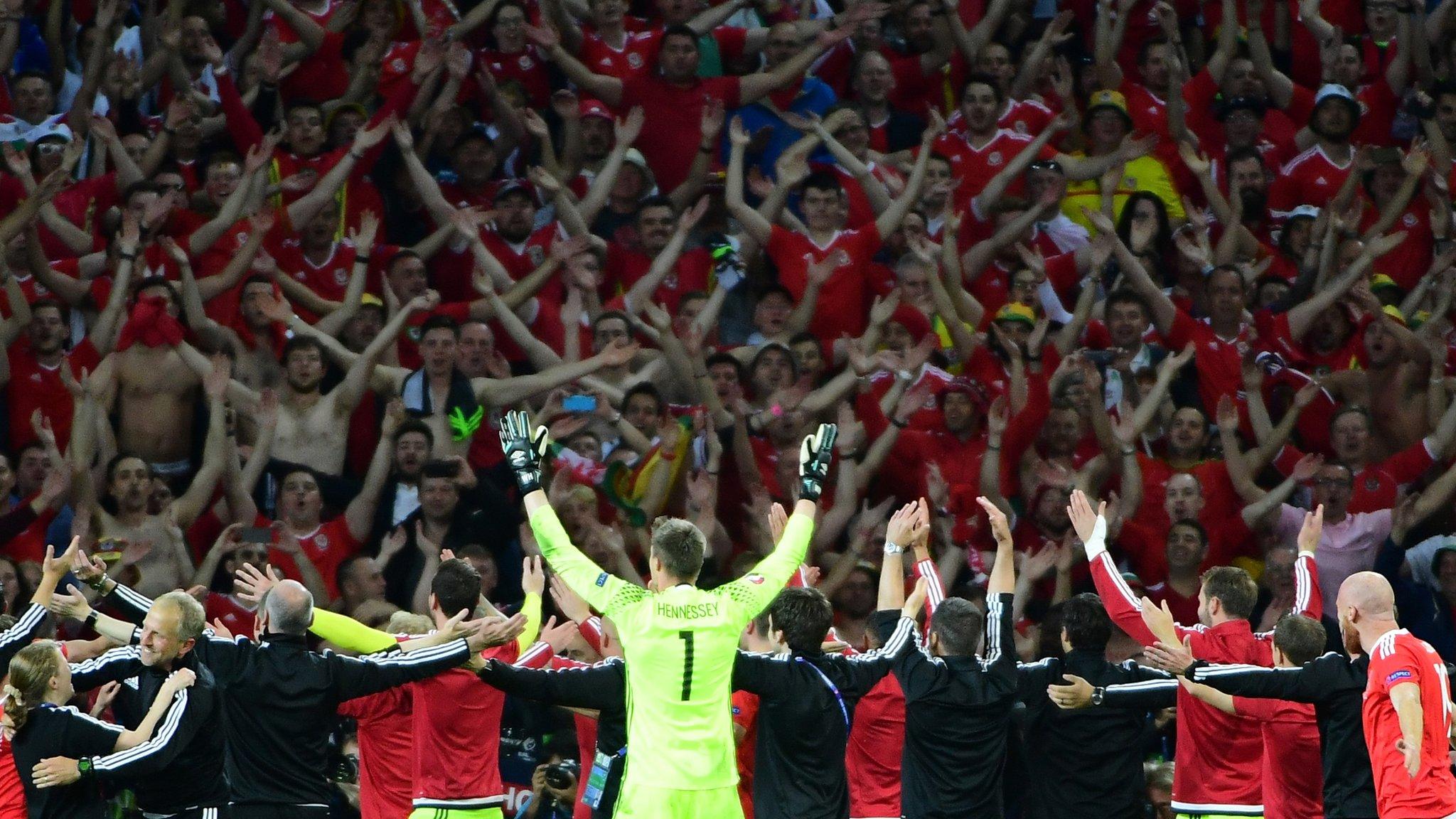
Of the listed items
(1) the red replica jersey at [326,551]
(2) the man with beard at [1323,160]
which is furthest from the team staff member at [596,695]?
(2) the man with beard at [1323,160]

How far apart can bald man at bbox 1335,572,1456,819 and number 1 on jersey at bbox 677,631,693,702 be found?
2621 millimetres

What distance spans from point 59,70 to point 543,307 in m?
3.57

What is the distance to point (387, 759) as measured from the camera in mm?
8734

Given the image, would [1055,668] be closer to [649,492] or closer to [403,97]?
[649,492]

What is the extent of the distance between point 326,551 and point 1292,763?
527cm

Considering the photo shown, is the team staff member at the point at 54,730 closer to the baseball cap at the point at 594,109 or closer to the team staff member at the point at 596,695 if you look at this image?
the team staff member at the point at 596,695

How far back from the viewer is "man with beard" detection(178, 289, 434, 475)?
11570mm

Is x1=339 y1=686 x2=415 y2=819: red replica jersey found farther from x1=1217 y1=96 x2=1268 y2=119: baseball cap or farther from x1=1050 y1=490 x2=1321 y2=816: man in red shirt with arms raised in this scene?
x1=1217 y1=96 x2=1268 y2=119: baseball cap

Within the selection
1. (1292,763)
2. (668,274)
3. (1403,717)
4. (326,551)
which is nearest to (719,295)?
(668,274)

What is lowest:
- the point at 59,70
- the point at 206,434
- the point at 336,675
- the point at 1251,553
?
the point at 1251,553

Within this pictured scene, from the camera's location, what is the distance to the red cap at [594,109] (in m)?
13.4

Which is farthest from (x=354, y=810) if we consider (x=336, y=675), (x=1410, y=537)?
(x=1410, y=537)

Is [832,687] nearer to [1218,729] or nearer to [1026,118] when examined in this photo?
[1218,729]

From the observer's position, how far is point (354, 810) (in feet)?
32.3
